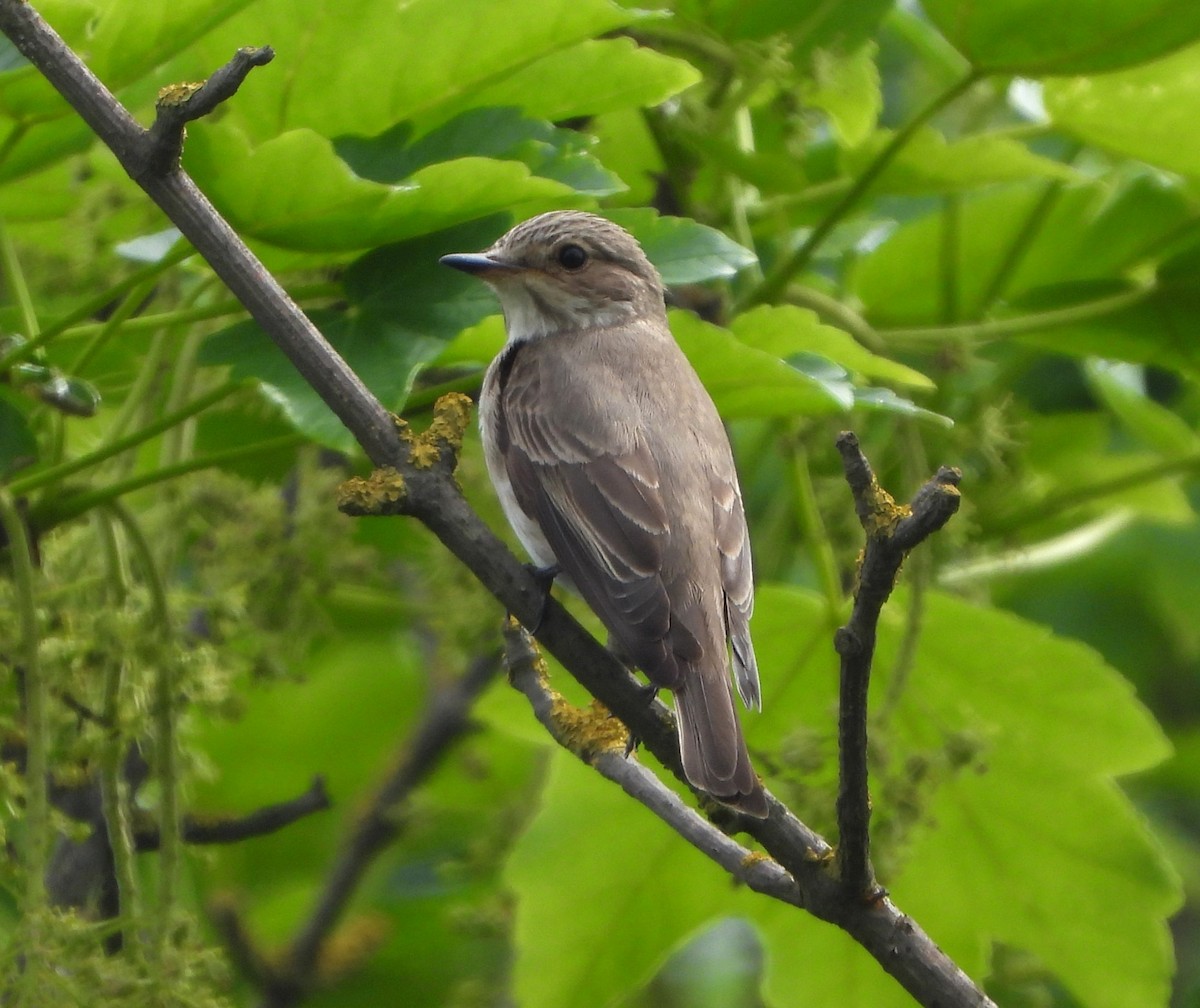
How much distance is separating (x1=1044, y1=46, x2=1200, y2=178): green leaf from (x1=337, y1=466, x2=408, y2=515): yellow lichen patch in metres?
1.57

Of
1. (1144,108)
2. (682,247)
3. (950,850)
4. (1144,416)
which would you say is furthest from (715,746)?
(1144,416)

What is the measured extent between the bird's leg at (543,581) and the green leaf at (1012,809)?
569mm

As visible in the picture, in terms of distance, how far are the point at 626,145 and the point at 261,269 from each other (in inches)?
60.6

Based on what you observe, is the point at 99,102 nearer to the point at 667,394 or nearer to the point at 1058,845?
the point at 667,394

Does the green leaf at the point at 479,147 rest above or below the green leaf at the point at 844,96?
above

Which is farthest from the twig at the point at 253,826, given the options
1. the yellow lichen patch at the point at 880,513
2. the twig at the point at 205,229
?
the yellow lichen patch at the point at 880,513

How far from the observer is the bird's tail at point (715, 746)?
2131 mm

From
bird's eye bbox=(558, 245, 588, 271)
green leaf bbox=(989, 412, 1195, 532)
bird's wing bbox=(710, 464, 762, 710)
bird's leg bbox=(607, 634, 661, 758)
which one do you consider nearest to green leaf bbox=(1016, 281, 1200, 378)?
green leaf bbox=(989, 412, 1195, 532)

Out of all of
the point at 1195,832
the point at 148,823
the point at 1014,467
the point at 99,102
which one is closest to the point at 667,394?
the point at 1014,467

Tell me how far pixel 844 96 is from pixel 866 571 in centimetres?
163

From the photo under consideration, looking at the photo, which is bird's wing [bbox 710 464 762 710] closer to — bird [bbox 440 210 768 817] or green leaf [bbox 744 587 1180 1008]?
bird [bbox 440 210 768 817]

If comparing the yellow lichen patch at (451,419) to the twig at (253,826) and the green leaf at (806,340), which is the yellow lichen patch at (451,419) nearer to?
the green leaf at (806,340)

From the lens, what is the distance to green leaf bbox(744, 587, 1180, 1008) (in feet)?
10.1

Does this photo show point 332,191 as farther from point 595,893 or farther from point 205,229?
point 595,893
